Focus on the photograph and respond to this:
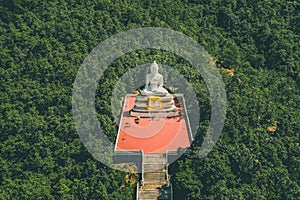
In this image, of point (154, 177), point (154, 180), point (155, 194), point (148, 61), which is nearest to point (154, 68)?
point (148, 61)

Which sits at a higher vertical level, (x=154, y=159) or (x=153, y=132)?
(x=153, y=132)

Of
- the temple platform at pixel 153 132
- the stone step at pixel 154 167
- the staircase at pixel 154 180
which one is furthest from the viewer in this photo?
the temple platform at pixel 153 132

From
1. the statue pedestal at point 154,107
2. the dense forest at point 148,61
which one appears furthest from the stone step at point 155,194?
the statue pedestal at point 154,107

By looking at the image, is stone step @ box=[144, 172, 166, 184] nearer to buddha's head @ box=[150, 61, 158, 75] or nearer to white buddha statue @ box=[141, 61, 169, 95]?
white buddha statue @ box=[141, 61, 169, 95]

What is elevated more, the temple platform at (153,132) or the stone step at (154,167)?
the temple platform at (153,132)

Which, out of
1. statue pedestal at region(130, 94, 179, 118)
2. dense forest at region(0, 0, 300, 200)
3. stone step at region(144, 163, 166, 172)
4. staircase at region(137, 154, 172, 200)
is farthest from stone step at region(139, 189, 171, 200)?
statue pedestal at region(130, 94, 179, 118)

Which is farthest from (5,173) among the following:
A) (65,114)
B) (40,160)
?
(65,114)

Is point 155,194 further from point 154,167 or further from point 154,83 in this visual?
point 154,83

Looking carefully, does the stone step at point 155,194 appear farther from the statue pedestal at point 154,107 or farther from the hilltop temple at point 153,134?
the statue pedestal at point 154,107
